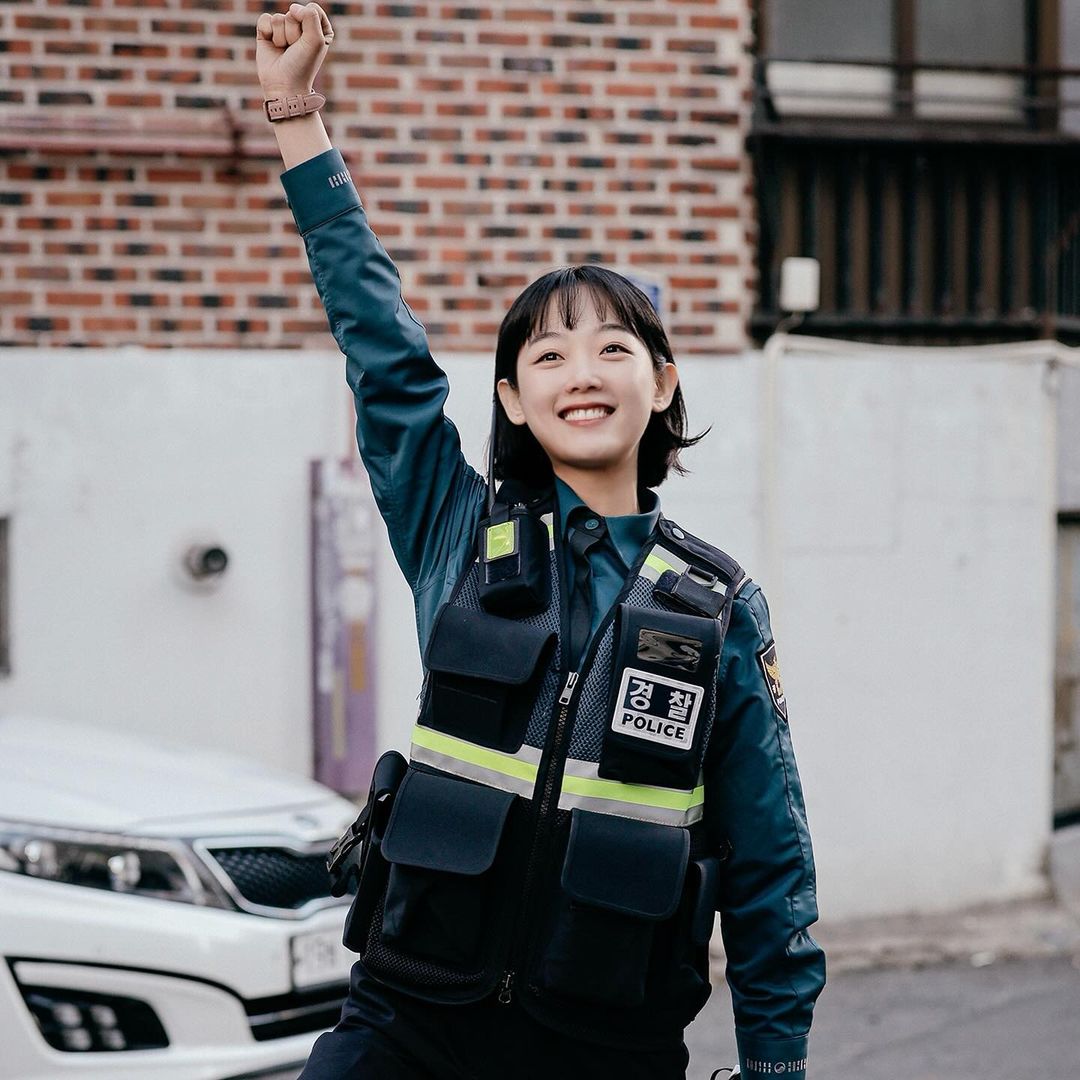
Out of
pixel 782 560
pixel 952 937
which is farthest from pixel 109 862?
pixel 952 937

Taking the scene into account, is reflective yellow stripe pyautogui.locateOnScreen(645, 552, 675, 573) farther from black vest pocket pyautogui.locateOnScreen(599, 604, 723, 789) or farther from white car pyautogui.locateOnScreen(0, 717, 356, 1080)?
white car pyautogui.locateOnScreen(0, 717, 356, 1080)

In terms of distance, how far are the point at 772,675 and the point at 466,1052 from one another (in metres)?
0.68

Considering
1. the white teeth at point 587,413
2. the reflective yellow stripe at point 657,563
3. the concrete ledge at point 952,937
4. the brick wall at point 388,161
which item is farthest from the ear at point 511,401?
the concrete ledge at point 952,937

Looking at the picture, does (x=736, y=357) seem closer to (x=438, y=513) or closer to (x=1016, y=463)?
(x=1016, y=463)

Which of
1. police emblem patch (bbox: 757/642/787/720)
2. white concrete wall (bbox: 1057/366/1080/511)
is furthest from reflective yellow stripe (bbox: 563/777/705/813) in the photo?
white concrete wall (bbox: 1057/366/1080/511)

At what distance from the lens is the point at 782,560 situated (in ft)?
20.7

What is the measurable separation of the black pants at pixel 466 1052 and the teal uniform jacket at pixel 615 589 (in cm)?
22

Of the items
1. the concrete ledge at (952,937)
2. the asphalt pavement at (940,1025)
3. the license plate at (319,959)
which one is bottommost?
the concrete ledge at (952,937)

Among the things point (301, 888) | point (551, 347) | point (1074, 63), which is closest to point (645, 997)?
point (551, 347)

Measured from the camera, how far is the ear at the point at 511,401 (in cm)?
240

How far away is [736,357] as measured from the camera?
6.31 meters

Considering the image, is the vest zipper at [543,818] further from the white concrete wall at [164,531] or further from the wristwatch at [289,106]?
the white concrete wall at [164,531]

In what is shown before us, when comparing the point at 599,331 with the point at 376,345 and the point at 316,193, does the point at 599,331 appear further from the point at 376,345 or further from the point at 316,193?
the point at 316,193

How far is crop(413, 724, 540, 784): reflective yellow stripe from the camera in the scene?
2.12 m
